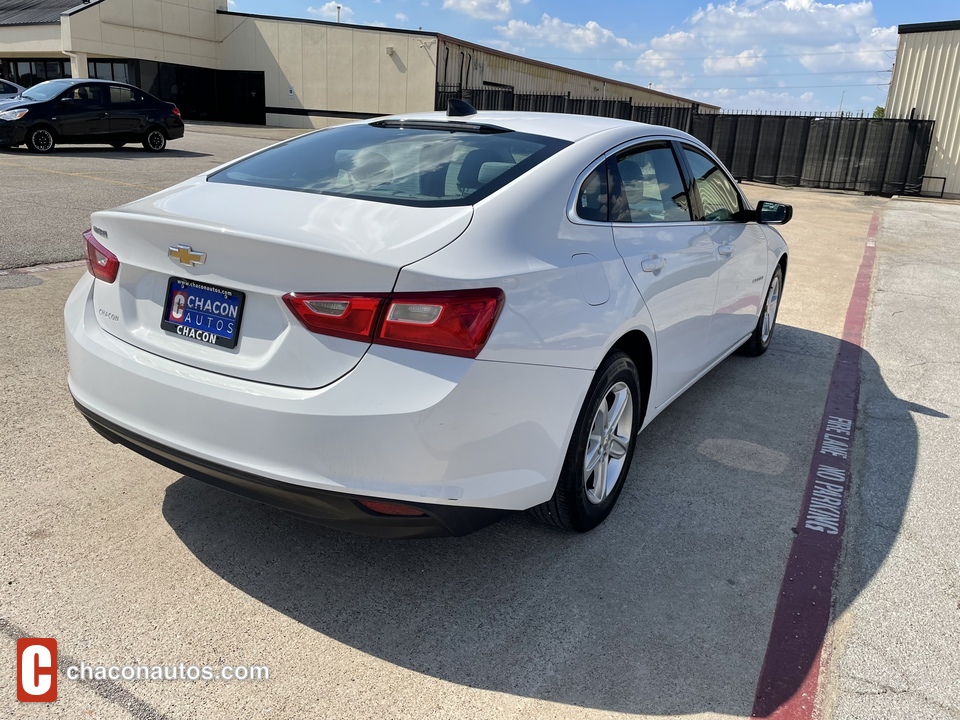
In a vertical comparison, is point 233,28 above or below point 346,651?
above

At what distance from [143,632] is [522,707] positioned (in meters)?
1.23

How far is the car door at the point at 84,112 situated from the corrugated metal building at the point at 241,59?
18.6 meters

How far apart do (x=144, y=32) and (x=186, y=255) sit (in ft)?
124

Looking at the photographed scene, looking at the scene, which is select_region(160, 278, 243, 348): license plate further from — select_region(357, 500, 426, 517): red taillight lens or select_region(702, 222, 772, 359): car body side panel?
select_region(702, 222, 772, 359): car body side panel

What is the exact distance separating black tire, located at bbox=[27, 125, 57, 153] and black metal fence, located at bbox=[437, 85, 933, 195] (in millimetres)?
13938

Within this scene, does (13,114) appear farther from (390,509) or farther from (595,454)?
(390,509)

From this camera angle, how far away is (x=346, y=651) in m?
2.52

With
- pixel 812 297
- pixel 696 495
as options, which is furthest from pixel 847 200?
pixel 696 495

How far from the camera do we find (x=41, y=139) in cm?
1638

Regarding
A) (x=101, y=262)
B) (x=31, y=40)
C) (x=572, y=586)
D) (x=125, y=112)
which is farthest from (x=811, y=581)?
(x=31, y=40)

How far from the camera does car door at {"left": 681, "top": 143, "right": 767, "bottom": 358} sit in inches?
168

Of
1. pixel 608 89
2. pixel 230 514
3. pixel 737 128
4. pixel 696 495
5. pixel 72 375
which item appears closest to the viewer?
pixel 72 375

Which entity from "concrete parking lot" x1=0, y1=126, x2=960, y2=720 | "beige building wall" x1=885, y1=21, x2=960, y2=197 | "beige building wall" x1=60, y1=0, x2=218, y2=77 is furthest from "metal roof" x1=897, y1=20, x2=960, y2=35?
"beige building wall" x1=60, y1=0, x2=218, y2=77

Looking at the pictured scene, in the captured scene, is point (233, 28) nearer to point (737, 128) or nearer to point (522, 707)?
point (737, 128)
